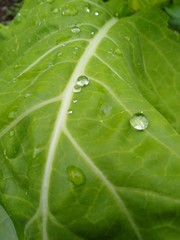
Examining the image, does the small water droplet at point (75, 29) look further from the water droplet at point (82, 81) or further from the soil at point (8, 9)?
the soil at point (8, 9)

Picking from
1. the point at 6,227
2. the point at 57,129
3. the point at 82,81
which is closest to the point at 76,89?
the point at 82,81

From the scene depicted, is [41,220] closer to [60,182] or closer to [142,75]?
[60,182]

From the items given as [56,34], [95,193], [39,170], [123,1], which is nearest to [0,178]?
[39,170]

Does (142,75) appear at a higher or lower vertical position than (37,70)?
lower

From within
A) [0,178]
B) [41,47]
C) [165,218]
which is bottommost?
[165,218]

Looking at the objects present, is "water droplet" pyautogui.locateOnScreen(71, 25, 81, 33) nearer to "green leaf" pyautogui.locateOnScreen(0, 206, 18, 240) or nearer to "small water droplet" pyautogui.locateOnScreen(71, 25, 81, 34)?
"small water droplet" pyautogui.locateOnScreen(71, 25, 81, 34)

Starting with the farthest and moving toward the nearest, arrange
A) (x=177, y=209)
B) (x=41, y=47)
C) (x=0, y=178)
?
(x=41, y=47)
(x=0, y=178)
(x=177, y=209)

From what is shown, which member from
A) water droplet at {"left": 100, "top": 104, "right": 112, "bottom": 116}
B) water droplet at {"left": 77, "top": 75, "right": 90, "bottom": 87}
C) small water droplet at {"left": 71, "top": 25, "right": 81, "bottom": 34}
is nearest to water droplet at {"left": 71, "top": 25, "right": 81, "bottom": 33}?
small water droplet at {"left": 71, "top": 25, "right": 81, "bottom": 34}

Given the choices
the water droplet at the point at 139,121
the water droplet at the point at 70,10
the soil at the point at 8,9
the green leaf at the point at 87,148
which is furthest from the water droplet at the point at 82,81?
the soil at the point at 8,9
